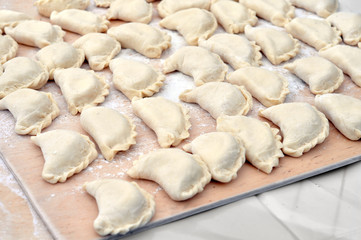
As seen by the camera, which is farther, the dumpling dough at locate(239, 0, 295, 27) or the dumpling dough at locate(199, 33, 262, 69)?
the dumpling dough at locate(239, 0, 295, 27)

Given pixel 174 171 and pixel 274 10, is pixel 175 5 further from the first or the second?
pixel 174 171

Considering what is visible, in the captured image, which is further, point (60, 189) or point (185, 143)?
point (185, 143)

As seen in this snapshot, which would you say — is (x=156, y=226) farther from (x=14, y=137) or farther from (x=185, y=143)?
(x=14, y=137)

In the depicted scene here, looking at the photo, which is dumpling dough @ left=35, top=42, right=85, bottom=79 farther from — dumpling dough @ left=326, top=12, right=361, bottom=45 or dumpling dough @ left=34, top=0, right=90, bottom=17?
dumpling dough @ left=326, top=12, right=361, bottom=45

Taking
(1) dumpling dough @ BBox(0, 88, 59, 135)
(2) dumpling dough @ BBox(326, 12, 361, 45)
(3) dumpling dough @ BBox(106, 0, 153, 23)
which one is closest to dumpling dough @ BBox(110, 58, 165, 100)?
(1) dumpling dough @ BBox(0, 88, 59, 135)

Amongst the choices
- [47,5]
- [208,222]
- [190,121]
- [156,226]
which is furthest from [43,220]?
[47,5]

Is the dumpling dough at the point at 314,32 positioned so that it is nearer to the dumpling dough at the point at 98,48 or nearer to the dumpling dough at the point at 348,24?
the dumpling dough at the point at 348,24

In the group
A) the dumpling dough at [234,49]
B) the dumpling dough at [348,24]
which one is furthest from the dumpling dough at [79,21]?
the dumpling dough at [348,24]
